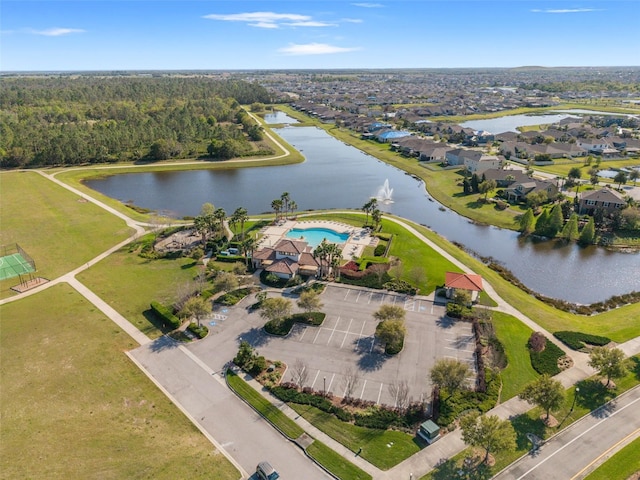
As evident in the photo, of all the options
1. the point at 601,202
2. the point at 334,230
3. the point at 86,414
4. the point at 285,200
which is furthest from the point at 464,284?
the point at 601,202

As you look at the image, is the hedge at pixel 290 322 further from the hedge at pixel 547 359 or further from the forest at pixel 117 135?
the forest at pixel 117 135

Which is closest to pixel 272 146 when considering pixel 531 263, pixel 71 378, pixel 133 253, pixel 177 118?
pixel 177 118

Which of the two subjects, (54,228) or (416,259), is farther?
(54,228)

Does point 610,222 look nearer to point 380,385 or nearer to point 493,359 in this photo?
point 493,359

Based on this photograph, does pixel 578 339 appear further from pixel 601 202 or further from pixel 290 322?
pixel 601 202

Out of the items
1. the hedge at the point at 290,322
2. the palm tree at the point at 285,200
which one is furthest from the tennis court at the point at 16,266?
the palm tree at the point at 285,200

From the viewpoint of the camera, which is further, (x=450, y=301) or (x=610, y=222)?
(x=610, y=222)
